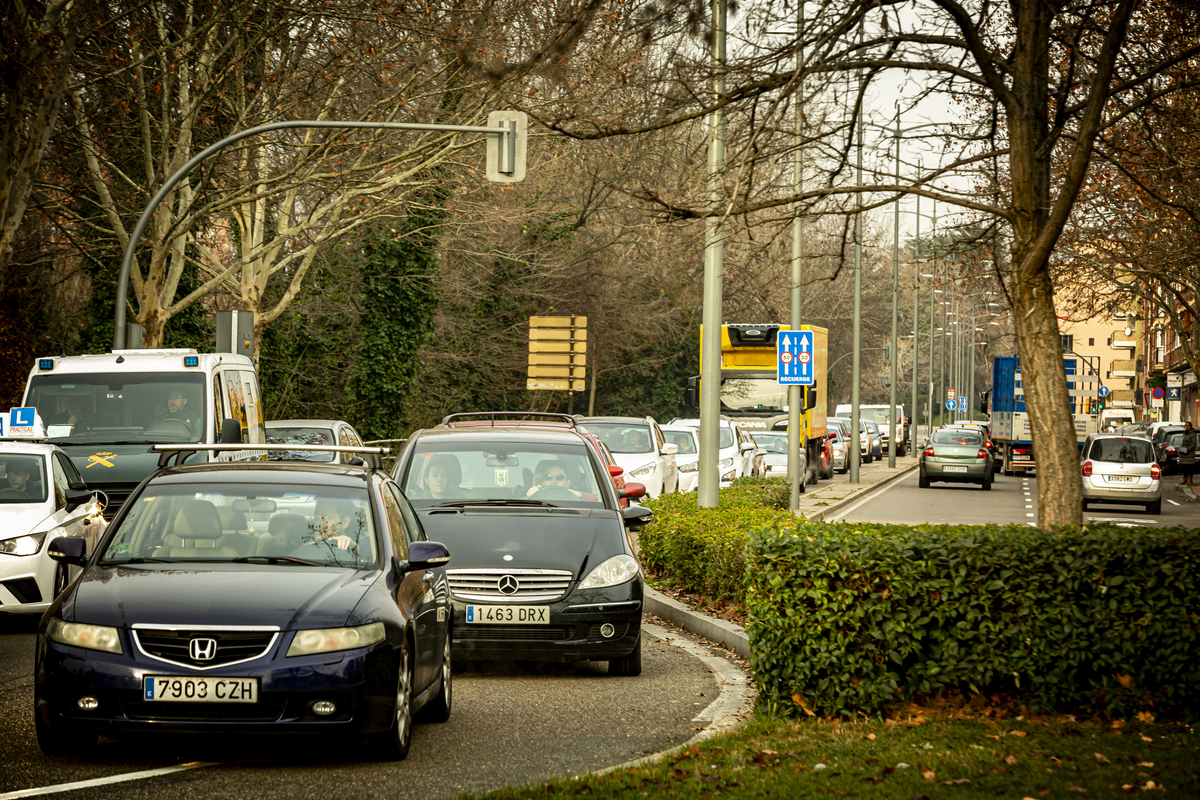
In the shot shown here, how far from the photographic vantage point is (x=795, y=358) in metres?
22.3

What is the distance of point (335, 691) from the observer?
6.06m

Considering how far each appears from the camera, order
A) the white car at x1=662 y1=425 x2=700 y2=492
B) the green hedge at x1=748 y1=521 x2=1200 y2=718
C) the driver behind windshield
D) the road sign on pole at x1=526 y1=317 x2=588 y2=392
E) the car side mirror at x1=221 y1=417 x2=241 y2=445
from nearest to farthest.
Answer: the green hedge at x1=748 y1=521 x2=1200 y2=718 → the car side mirror at x1=221 y1=417 x2=241 y2=445 → the driver behind windshield → the white car at x1=662 y1=425 x2=700 y2=492 → the road sign on pole at x1=526 y1=317 x2=588 y2=392

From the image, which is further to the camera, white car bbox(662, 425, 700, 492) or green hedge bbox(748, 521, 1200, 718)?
white car bbox(662, 425, 700, 492)

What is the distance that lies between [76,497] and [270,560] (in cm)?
573

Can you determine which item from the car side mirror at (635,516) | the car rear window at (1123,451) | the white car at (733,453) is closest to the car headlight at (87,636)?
the car side mirror at (635,516)

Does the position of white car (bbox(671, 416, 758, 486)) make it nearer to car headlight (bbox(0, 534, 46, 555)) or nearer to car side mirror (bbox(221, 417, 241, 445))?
car side mirror (bbox(221, 417, 241, 445))

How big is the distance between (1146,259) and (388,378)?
17.4 metres

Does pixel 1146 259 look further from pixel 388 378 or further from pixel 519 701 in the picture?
pixel 519 701

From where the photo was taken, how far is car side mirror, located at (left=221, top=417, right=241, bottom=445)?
14852mm

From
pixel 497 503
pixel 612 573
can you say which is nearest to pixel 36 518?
pixel 497 503

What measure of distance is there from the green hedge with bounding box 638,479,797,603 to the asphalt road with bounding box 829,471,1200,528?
27.0 ft

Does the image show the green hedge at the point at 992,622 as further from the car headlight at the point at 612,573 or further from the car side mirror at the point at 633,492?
the car side mirror at the point at 633,492

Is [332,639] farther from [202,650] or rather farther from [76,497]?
[76,497]

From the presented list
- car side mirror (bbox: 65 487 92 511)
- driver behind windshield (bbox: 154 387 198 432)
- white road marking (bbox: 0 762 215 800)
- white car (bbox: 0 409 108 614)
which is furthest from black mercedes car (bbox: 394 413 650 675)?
driver behind windshield (bbox: 154 387 198 432)
